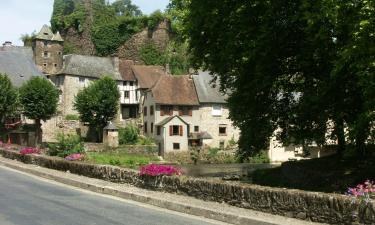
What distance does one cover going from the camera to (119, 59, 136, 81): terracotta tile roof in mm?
75125

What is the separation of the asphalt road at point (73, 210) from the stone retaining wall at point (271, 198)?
4.02 ft

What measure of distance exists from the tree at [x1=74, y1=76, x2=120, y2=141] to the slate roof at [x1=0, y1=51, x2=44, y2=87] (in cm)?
821

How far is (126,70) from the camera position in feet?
252

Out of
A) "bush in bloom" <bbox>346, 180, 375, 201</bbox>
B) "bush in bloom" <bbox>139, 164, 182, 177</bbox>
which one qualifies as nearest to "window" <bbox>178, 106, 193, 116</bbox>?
"bush in bloom" <bbox>139, 164, 182, 177</bbox>

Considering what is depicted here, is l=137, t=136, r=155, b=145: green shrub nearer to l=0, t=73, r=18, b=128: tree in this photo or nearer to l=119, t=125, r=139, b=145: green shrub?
l=119, t=125, r=139, b=145: green shrub

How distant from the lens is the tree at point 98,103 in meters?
62.7

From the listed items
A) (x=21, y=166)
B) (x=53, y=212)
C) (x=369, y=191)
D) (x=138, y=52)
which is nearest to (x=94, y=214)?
(x=53, y=212)

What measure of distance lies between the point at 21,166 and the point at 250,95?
11.6 m

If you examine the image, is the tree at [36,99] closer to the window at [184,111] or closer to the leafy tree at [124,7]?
the window at [184,111]

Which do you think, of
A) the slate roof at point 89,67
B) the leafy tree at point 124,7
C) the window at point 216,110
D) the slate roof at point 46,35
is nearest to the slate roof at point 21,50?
the slate roof at point 89,67

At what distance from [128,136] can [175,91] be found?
8.84m

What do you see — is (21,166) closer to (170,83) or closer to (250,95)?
(250,95)

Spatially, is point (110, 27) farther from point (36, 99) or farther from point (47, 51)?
point (36, 99)

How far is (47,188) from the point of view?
16.6m
